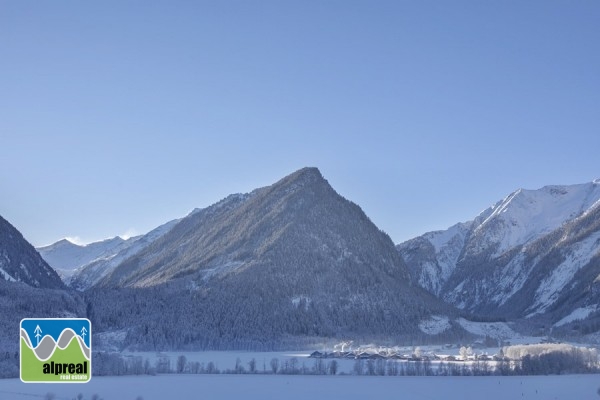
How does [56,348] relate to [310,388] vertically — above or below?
above

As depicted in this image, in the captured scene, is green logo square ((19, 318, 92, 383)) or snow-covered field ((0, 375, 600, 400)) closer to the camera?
green logo square ((19, 318, 92, 383))

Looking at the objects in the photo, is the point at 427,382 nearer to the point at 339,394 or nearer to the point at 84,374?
the point at 339,394

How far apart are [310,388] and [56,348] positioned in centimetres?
6511

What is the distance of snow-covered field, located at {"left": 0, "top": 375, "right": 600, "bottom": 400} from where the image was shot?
162750mm

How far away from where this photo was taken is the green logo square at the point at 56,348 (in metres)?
119

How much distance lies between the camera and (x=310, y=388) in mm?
175000

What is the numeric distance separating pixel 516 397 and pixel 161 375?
7304cm

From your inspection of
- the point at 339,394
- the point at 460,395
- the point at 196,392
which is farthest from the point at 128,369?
the point at 460,395

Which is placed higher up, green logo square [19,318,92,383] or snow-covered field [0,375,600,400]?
green logo square [19,318,92,383]

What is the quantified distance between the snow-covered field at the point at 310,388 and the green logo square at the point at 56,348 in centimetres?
2778

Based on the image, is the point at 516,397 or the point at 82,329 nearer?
the point at 82,329

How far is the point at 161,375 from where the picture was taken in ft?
651

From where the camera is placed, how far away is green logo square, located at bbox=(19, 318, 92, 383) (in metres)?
119

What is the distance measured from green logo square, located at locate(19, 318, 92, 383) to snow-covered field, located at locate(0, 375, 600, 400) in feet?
91.1
